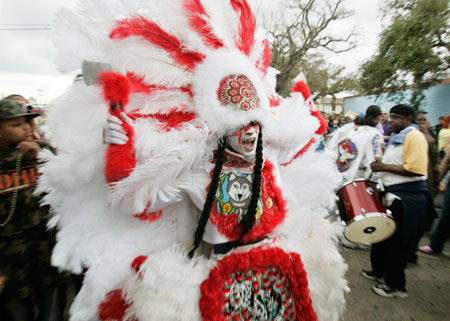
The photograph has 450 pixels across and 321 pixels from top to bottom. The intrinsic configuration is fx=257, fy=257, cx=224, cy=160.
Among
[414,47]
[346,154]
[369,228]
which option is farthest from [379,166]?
[414,47]

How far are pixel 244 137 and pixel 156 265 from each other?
75 cm

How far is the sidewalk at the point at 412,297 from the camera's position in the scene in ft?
8.04

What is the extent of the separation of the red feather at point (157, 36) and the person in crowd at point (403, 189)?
2284 mm

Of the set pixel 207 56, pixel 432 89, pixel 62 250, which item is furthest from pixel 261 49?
pixel 432 89

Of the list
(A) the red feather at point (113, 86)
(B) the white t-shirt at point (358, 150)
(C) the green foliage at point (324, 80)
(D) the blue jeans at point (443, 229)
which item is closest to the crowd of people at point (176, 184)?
(A) the red feather at point (113, 86)

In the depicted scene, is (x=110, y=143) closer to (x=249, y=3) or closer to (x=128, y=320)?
(x=128, y=320)

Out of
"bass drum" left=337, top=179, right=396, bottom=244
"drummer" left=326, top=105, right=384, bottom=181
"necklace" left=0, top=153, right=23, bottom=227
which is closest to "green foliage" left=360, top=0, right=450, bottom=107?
"drummer" left=326, top=105, right=384, bottom=181

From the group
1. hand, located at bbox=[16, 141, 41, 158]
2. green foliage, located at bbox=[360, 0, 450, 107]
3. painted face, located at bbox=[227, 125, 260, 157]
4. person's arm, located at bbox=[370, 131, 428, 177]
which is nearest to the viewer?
painted face, located at bbox=[227, 125, 260, 157]

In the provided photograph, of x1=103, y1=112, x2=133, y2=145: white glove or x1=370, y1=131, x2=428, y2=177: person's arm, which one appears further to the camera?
x1=370, y1=131, x2=428, y2=177: person's arm

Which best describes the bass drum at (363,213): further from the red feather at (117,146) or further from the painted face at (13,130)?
the painted face at (13,130)

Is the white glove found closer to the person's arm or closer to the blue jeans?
the person's arm

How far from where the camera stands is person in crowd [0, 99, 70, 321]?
1.76 metres

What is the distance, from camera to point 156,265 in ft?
3.93

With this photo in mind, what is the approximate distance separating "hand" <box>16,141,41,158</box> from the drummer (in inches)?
137
